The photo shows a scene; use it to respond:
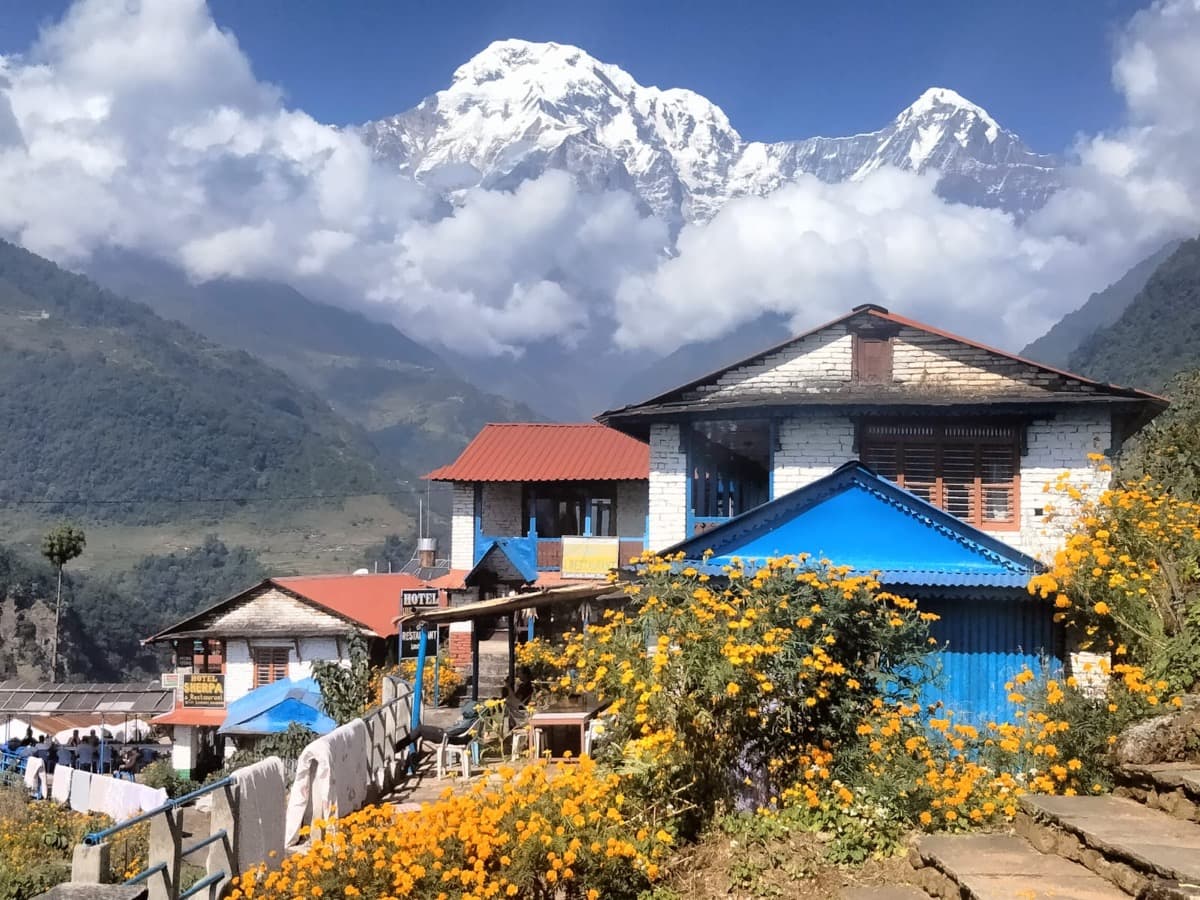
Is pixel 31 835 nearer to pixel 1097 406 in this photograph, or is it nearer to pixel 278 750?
pixel 278 750

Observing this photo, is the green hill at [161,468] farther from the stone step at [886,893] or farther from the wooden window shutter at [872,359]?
the stone step at [886,893]

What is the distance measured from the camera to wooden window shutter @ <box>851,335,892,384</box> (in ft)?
55.4

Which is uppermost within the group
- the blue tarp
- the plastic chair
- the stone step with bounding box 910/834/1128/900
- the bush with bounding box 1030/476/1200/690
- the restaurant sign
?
the bush with bounding box 1030/476/1200/690

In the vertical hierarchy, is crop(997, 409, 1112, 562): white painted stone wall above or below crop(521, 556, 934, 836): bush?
above

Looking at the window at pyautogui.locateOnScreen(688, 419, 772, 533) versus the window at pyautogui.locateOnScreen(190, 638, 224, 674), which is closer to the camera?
the window at pyautogui.locateOnScreen(688, 419, 772, 533)

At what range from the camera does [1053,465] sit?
51.2 feet

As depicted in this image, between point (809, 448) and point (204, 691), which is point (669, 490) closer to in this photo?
point (809, 448)

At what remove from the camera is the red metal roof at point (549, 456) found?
27.5 m

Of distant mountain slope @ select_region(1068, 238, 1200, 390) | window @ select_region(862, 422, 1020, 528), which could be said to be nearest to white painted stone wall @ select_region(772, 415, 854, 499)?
window @ select_region(862, 422, 1020, 528)

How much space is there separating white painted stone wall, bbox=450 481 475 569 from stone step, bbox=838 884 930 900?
21949 millimetres

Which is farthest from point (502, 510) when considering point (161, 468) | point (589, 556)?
point (161, 468)

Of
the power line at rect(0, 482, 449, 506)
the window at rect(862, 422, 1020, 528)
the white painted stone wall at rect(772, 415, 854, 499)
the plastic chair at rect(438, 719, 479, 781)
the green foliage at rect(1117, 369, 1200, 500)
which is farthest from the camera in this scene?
the power line at rect(0, 482, 449, 506)

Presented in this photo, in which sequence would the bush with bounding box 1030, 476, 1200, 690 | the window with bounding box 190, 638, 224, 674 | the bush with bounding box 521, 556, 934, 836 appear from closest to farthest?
the bush with bounding box 521, 556, 934, 836
the bush with bounding box 1030, 476, 1200, 690
the window with bounding box 190, 638, 224, 674

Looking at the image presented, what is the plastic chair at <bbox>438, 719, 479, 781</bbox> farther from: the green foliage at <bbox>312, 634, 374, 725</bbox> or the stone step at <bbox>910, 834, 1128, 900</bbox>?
the stone step at <bbox>910, 834, 1128, 900</bbox>
